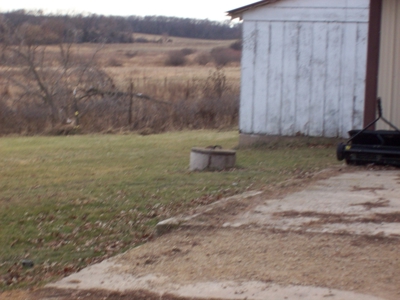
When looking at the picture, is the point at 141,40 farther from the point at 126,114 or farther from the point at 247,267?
the point at 247,267

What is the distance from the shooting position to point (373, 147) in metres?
9.52

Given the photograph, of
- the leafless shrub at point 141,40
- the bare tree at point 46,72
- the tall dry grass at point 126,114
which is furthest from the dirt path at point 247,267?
the leafless shrub at point 141,40

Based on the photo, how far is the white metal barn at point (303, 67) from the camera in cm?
1258

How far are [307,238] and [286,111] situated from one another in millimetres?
7544

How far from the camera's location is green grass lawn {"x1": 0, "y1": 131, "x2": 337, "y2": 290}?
20.7 feet

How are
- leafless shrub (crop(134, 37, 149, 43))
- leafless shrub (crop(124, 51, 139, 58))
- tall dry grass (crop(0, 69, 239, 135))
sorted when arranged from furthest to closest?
leafless shrub (crop(134, 37, 149, 43))
leafless shrub (crop(124, 51, 139, 58))
tall dry grass (crop(0, 69, 239, 135))

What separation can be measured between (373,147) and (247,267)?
199 inches

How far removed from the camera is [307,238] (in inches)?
226

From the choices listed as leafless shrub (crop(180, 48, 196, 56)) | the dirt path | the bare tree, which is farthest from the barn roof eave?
leafless shrub (crop(180, 48, 196, 56))

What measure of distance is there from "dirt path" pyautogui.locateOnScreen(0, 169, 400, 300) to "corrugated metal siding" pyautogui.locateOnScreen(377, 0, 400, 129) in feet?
16.1

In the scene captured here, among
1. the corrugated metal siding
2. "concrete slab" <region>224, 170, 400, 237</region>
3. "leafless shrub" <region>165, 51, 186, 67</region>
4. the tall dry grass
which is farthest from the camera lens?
"leafless shrub" <region>165, 51, 186, 67</region>

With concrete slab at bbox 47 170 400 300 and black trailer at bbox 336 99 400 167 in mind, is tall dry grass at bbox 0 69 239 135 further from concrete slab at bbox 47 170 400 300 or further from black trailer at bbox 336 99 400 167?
concrete slab at bbox 47 170 400 300

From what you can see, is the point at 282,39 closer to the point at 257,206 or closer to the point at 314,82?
the point at 314,82

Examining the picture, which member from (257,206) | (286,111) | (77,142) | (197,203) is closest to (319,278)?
(257,206)
